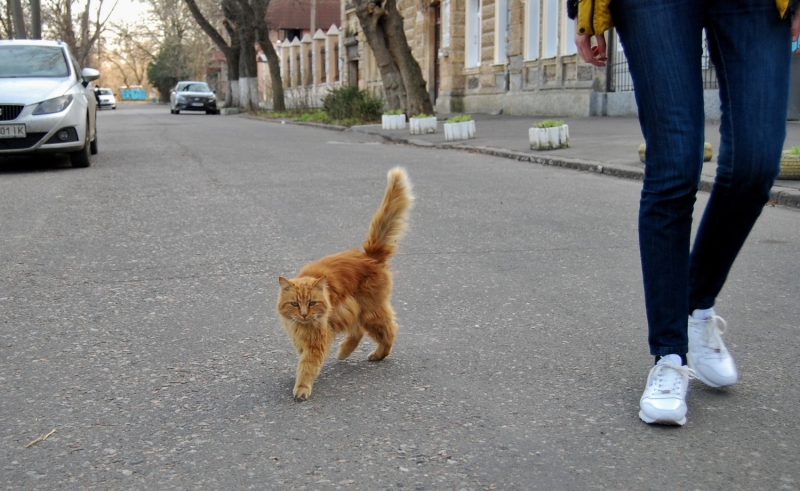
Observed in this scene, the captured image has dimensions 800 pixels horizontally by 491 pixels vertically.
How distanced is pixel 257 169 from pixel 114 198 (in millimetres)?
3093

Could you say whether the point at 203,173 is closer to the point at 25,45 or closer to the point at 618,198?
the point at 25,45

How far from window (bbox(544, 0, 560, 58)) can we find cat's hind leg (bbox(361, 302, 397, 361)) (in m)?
21.8

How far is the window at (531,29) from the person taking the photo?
82.8 ft

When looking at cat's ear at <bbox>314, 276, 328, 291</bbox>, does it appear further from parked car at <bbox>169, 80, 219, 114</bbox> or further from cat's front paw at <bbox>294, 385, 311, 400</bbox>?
parked car at <bbox>169, 80, 219, 114</bbox>

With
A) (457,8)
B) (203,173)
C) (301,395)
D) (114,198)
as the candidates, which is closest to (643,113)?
(301,395)

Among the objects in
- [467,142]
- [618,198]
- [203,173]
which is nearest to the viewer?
[618,198]

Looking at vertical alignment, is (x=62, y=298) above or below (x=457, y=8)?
below

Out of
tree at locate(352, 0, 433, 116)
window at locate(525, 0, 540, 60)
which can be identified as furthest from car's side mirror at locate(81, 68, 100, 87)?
window at locate(525, 0, 540, 60)

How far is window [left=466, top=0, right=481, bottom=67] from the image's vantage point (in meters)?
29.1

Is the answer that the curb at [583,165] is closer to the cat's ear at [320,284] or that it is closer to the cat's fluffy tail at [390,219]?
the cat's fluffy tail at [390,219]

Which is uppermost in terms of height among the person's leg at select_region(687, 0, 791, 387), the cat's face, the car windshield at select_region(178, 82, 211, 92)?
the car windshield at select_region(178, 82, 211, 92)

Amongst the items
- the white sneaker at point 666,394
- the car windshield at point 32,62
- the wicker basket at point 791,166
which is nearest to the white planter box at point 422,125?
the car windshield at point 32,62

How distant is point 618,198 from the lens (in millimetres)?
8242

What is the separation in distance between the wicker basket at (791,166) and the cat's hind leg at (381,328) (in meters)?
6.18
